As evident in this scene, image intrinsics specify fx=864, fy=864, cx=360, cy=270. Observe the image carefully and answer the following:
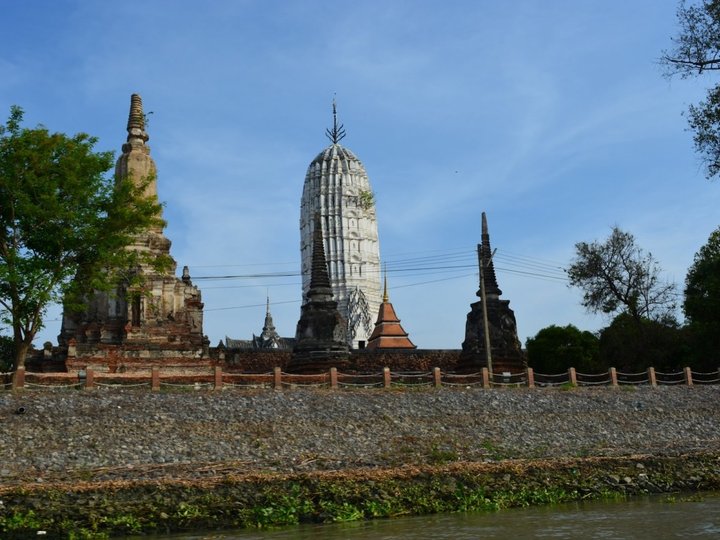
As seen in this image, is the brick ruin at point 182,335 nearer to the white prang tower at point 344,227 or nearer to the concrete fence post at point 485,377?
the concrete fence post at point 485,377

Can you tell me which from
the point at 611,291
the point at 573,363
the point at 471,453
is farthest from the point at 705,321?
the point at 471,453

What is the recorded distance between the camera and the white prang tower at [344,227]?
9869 centimetres

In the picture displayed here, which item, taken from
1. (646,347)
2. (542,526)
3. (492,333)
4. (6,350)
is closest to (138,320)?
(6,350)

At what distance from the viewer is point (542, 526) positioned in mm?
15477

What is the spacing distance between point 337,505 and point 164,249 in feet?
89.6

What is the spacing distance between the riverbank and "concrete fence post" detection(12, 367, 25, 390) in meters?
1.51

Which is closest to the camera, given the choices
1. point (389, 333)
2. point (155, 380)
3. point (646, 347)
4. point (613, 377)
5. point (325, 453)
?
point (325, 453)

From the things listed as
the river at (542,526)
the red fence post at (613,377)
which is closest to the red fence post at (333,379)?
the red fence post at (613,377)

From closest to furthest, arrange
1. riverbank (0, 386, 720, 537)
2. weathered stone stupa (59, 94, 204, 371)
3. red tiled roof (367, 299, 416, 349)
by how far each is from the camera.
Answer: riverbank (0, 386, 720, 537) < weathered stone stupa (59, 94, 204, 371) < red tiled roof (367, 299, 416, 349)

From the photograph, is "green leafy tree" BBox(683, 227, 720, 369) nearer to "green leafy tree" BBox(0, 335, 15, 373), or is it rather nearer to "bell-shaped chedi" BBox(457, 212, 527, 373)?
"bell-shaped chedi" BBox(457, 212, 527, 373)

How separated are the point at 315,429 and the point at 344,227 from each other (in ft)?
246

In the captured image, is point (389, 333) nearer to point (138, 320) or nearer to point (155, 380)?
point (138, 320)

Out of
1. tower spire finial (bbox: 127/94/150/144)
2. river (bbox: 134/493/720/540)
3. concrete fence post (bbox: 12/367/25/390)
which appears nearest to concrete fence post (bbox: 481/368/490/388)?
river (bbox: 134/493/720/540)

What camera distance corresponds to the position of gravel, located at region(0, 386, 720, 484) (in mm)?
21234
